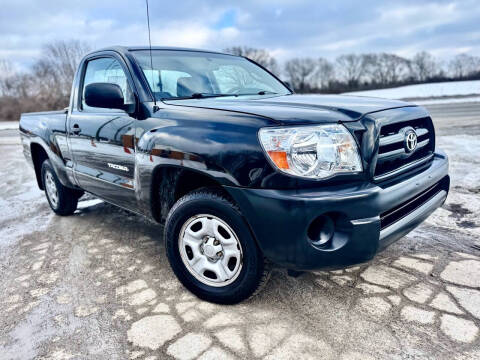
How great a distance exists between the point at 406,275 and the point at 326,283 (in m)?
0.58

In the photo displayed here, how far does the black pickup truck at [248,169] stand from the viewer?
75.0 inches

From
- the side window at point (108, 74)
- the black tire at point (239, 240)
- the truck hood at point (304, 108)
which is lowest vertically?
the black tire at point (239, 240)

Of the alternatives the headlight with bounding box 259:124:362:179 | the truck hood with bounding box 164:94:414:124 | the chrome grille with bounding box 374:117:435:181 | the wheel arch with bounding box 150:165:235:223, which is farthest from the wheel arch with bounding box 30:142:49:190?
the chrome grille with bounding box 374:117:435:181

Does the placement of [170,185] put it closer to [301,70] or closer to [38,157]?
[38,157]

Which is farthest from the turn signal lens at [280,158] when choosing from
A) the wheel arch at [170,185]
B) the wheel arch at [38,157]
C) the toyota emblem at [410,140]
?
the wheel arch at [38,157]

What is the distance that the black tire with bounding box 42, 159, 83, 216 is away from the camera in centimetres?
414

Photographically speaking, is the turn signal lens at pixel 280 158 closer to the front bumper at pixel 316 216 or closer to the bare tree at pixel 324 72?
the front bumper at pixel 316 216

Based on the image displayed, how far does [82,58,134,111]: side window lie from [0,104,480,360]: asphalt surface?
1337 mm

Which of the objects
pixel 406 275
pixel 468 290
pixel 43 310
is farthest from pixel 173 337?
pixel 468 290

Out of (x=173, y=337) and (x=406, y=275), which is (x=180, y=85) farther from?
(x=406, y=275)

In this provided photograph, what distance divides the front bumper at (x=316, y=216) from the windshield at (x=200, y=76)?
1.17m

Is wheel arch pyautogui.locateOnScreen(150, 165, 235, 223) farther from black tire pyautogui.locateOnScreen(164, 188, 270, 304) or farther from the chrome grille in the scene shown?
the chrome grille

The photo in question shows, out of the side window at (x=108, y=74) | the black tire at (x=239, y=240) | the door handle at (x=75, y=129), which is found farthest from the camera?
the door handle at (x=75, y=129)

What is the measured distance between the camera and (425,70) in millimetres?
42500
